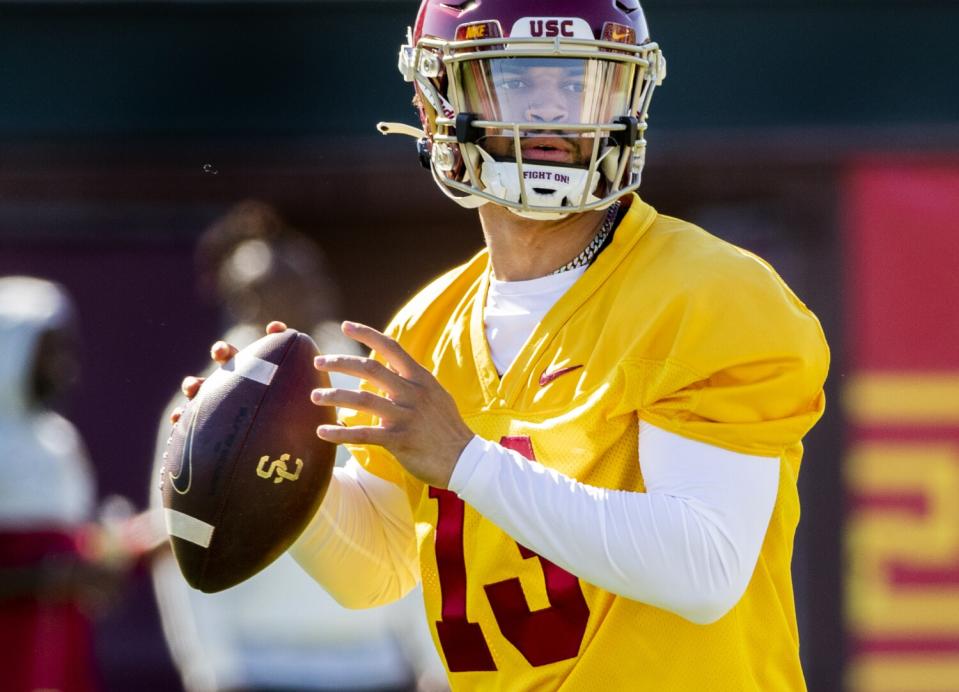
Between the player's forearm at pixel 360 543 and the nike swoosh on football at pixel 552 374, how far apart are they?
40 cm

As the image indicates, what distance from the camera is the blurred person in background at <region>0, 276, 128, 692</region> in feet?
15.6

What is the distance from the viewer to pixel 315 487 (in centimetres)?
245

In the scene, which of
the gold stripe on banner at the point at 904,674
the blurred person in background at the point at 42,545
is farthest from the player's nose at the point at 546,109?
the gold stripe on banner at the point at 904,674

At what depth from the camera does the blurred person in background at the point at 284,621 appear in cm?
459

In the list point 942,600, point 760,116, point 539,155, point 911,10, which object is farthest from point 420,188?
point 539,155

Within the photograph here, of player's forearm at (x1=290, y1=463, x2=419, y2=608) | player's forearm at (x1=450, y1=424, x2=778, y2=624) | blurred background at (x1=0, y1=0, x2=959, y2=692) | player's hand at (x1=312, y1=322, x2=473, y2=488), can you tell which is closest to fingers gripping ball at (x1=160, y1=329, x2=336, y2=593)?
player's forearm at (x1=290, y1=463, x2=419, y2=608)

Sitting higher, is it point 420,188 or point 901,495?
point 420,188

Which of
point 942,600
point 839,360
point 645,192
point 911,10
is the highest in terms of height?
point 911,10

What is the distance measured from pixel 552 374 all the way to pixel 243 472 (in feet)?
1.46

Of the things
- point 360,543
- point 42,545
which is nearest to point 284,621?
point 42,545

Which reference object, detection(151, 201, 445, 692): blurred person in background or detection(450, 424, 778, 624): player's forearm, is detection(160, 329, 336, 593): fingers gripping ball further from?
detection(151, 201, 445, 692): blurred person in background

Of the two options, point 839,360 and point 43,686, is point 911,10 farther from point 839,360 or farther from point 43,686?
point 43,686

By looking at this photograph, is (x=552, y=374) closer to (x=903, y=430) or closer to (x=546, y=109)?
(x=546, y=109)

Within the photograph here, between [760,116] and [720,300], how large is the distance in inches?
149
